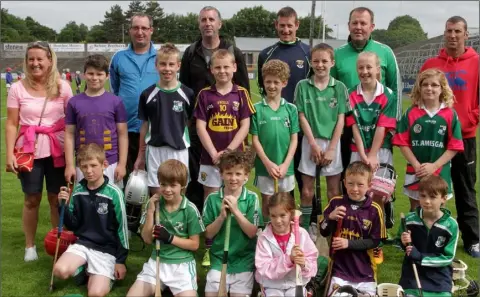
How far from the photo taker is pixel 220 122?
5180 millimetres

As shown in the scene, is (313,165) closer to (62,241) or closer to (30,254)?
(62,241)

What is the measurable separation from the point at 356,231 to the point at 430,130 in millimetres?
1355

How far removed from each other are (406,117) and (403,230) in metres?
1.28

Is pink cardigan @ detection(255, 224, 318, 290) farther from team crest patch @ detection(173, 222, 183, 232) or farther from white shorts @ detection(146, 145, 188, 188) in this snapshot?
white shorts @ detection(146, 145, 188, 188)

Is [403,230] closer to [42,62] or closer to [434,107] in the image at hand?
[434,107]

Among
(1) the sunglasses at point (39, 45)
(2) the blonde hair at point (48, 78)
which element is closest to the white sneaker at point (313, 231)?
(2) the blonde hair at point (48, 78)

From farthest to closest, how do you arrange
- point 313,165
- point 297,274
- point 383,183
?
point 313,165 → point 383,183 → point 297,274

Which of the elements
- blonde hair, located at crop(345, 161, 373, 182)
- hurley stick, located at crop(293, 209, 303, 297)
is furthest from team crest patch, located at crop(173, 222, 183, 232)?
blonde hair, located at crop(345, 161, 373, 182)

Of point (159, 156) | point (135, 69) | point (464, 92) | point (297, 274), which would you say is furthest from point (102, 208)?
point (464, 92)

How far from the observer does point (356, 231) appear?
4.40 meters

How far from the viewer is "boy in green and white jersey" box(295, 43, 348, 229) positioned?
531 centimetres

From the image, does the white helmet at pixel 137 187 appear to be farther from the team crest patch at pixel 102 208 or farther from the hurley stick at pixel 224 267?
the hurley stick at pixel 224 267

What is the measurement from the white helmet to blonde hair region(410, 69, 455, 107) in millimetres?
2772

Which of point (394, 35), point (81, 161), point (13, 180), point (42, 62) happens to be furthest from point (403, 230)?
point (394, 35)
